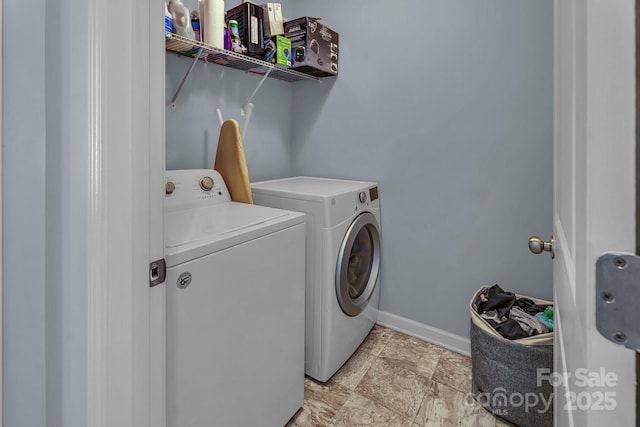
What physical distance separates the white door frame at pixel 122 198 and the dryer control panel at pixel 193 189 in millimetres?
760

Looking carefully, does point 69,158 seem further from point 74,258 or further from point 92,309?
point 92,309

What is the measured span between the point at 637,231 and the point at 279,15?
83.1 inches

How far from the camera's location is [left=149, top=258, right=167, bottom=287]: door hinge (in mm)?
798

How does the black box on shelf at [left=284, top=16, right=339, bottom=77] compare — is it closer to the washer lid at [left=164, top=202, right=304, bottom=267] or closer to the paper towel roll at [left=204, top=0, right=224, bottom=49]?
the paper towel roll at [left=204, top=0, right=224, bottom=49]

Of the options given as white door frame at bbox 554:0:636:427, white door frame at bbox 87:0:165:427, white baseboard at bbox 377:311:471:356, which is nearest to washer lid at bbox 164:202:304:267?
white door frame at bbox 87:0:165:427

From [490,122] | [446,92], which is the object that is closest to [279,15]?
[446,92]

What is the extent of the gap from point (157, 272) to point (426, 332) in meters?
1.76

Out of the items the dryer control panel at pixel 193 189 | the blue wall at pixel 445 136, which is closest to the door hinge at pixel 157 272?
the dryer control panel at pixel 193 189

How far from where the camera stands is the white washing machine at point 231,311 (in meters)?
0.97

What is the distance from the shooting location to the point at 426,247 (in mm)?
2078

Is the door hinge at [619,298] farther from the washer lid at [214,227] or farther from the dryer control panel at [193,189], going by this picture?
the dryer control panel at [193,189]

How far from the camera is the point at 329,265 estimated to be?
1.66m

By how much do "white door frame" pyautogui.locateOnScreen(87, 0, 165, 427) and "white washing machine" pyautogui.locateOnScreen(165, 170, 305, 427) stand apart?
0.16 meters

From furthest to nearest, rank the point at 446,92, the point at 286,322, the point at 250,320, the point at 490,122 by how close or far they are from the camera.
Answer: the point at 446,92
the point at 490,122
the point at 286,322
the point at 250,320
